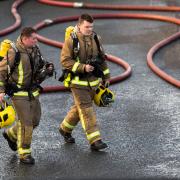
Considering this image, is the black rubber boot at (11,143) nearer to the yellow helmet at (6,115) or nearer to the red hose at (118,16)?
the yellow helmet at (6,115)

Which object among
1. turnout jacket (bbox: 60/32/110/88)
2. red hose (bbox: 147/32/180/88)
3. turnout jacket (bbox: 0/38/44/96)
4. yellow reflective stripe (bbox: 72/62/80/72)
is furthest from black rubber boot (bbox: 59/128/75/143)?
red hose (bbox: 147/32/180/88)

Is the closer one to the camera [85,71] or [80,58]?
[85,71]

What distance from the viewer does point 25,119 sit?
6883mm

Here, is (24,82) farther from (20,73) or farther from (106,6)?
(106,6)

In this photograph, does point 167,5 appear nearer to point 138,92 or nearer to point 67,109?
point 138,92

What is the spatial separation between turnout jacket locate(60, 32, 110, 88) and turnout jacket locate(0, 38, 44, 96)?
369 mm

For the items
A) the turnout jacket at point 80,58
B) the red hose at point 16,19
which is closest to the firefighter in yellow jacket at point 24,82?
the turnout jacket at point 80,58

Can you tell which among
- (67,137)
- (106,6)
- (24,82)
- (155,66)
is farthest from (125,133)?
(106,6)

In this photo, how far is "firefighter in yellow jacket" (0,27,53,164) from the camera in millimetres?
6684

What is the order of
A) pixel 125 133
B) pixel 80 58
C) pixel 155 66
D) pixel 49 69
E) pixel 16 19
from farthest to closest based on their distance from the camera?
pixel 16 19 < pixel 155 66 < pixel 125 133 < pixel 80 58 < pixel 49 69

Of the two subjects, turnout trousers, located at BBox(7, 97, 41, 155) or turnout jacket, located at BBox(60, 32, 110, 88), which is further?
turnout jacket, located at BBox(60, 32, 110, 88)

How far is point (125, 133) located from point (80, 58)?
1.37 meters

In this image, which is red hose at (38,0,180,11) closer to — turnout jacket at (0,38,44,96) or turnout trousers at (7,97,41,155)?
turnout jacket at (0,38,44,96)

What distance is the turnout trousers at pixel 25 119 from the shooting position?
687cm
